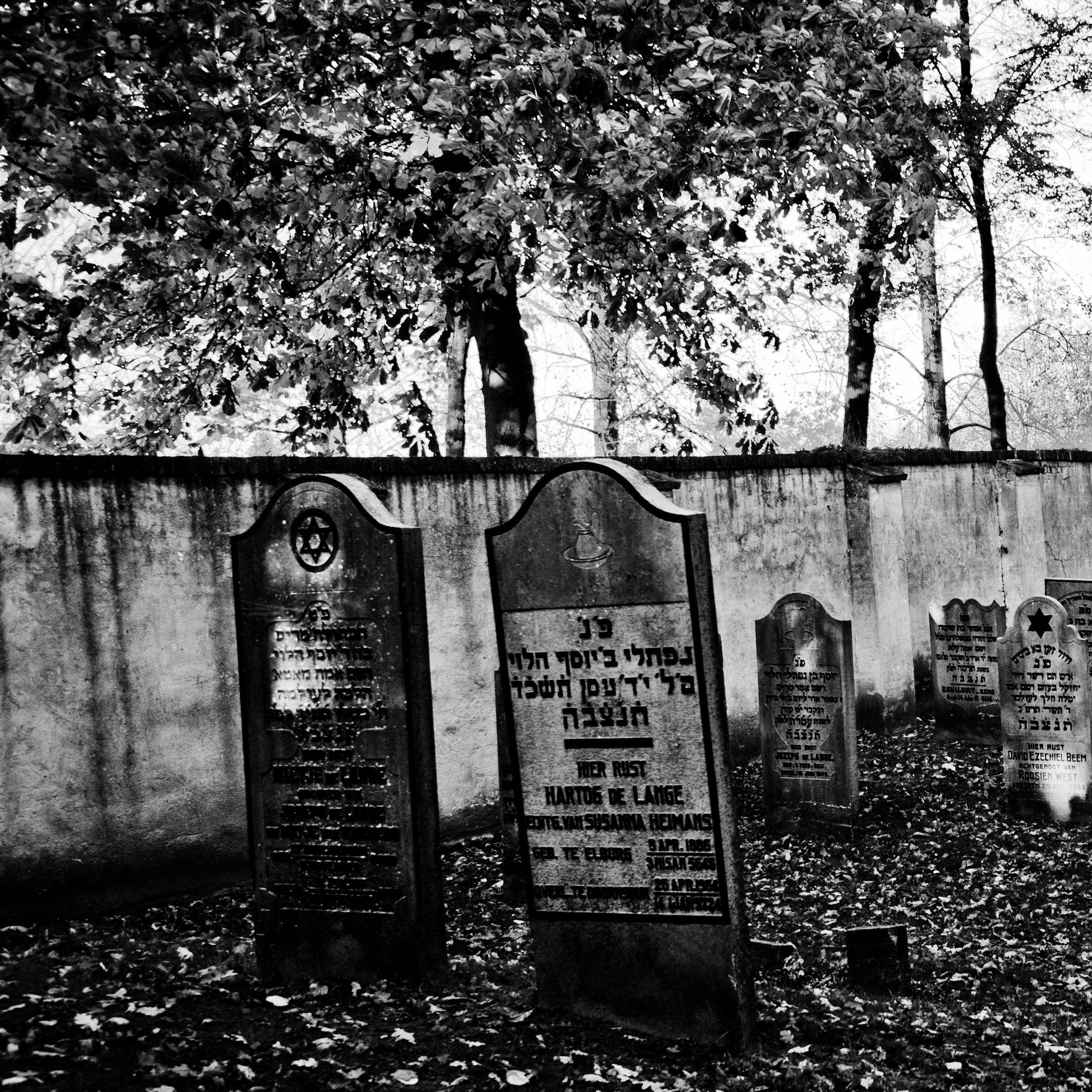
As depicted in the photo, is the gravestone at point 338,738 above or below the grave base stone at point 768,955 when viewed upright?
above

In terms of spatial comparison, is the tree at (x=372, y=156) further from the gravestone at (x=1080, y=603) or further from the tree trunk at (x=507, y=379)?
the gravestone at (x=1080, y=603)

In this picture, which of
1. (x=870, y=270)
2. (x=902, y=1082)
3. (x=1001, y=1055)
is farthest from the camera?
(x=870, y=270)

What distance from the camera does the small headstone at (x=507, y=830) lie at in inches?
305

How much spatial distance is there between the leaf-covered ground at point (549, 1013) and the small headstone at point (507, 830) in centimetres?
13

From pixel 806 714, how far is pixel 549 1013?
15.6 ft

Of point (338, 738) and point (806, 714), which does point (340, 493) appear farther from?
point (806, 714)

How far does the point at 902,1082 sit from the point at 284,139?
6884 millimetres

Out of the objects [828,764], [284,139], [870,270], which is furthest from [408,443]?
[870,270]

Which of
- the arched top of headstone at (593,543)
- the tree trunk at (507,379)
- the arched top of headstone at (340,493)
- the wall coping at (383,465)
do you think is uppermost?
the tree trunk at (507,379)

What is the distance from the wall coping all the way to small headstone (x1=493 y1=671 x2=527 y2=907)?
2.01m

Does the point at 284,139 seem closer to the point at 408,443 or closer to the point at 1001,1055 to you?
the point at 408,443

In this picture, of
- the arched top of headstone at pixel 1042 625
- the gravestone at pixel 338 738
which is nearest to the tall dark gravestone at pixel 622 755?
the gravestone at pixel 338 738

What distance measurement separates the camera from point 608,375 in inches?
778

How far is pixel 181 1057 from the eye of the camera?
4.32m
